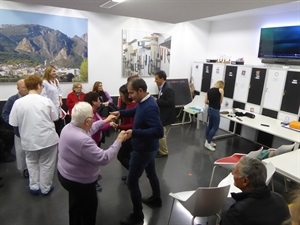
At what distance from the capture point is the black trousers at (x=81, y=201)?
1.77m

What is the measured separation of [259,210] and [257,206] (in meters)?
0.02

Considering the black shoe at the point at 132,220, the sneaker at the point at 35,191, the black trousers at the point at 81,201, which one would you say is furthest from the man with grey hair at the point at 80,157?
the sneaker at the point at 35,191

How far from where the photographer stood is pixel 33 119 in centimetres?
244

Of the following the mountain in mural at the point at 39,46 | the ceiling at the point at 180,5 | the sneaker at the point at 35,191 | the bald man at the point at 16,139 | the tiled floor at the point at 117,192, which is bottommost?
the tiled floor at the point at 117,192

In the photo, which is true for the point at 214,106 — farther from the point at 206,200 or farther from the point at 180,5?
the point at 206,200

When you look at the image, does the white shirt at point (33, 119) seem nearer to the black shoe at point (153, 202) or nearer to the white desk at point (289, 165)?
the black shoe at point (153, 202)

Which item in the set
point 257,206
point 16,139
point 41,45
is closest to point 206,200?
point 257,206

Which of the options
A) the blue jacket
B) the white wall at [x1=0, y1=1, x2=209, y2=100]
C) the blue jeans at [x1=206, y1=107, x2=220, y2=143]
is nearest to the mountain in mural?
the white wall at [x1=0, y1=1, x2=209, y2=100]

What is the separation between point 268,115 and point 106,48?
3938 millimetres

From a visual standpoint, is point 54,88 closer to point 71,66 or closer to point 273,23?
point 71,66

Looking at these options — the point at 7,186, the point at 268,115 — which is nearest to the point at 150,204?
the point at 7,186

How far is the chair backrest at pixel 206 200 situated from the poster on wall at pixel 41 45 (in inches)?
162

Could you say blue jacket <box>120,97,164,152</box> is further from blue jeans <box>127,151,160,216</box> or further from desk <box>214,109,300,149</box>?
desk <box>214,109,300,149</box>

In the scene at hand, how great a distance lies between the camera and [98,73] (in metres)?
5.36
